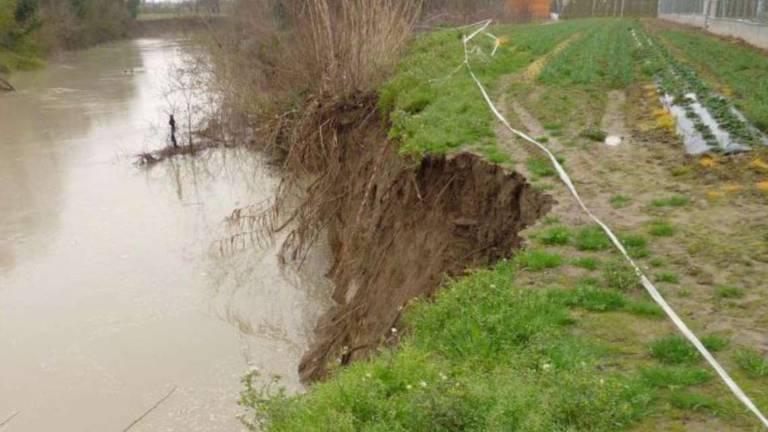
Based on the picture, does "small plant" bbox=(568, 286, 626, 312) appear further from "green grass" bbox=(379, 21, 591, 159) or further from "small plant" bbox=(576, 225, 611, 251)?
"green grass" bbox=(379, 21, 591, 159)

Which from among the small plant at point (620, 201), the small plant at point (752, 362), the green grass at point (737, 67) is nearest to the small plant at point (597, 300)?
the small plant at point (752, 362)

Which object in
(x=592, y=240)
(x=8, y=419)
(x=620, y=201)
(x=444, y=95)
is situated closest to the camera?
(x=592, y=240)

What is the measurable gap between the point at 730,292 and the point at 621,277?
82cm

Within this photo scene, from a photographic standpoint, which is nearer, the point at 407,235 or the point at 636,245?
the point at 636,245

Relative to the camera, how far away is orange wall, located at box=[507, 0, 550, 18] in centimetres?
4409

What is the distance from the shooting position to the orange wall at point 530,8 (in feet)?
145

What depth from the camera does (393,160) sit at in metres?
10.9

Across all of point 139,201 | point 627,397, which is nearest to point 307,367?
point 627,397

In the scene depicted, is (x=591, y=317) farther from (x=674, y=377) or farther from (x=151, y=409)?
(x=151, y=409)

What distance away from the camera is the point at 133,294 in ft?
37.6

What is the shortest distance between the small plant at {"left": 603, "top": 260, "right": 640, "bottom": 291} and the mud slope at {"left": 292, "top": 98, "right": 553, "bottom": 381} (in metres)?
1.20

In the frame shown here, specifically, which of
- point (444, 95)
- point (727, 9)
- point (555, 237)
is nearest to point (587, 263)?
point (555, 237)

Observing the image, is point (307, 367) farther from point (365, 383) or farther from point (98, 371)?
point (365, 383)

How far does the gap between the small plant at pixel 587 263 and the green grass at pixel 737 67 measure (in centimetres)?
451
